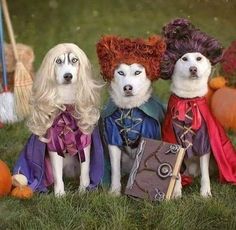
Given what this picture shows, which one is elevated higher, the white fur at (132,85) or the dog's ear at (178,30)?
the dog's ear at (178,30)

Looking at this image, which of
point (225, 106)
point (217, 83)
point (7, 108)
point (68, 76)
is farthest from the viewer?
point (7, 108)

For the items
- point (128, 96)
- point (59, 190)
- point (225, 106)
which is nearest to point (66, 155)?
Answer: point (59, 190)

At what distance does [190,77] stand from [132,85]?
0.33 m

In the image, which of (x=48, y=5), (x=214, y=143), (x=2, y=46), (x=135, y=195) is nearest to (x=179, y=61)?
(x=214, y=143)

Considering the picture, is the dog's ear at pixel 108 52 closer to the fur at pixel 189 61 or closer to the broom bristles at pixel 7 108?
the fur at pixel 189 61

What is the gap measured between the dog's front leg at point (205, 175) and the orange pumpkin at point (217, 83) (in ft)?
5.20

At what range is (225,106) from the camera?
188 inches

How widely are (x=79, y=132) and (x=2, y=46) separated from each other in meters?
2.26

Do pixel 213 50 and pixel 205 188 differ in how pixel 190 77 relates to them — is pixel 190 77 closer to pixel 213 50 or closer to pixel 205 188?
pixel 213 50

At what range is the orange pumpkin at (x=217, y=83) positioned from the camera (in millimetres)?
4910

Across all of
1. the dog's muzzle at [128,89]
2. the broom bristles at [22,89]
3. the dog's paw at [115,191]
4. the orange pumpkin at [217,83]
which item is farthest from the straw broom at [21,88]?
the dog's muzzle at [128,89]

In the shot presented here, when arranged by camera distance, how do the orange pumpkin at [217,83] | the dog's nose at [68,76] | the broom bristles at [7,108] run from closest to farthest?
the dog's nose at [68,76] < the orange pumpkin at [217,83] < the broom bristles at [7,108]

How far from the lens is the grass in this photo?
2.93m

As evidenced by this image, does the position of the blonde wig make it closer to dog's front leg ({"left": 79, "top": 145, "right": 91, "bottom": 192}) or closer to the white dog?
the white dog
